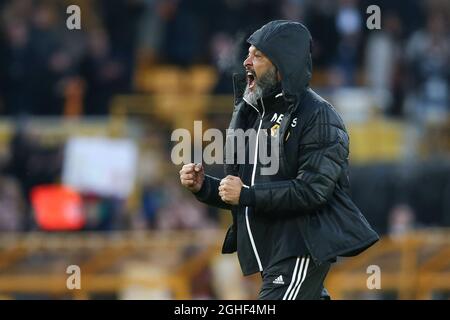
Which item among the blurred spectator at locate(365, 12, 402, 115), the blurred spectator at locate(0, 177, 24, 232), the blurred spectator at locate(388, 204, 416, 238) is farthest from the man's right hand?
the blurred spectator at locate(365, 12, 402, 115)

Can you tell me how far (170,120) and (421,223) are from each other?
12.4 feet

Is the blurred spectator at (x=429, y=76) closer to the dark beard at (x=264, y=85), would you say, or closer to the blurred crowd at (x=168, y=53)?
the blurred crowd at (x=168, y=53)

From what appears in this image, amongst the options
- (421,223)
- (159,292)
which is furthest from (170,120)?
(159,292)

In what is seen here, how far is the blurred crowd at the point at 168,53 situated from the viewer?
18.5m

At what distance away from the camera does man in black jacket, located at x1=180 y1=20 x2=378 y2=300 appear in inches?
307

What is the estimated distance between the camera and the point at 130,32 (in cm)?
1988

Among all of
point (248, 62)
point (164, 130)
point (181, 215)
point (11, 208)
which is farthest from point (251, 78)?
point (164, 130)

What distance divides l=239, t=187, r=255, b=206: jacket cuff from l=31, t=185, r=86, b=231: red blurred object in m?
8.30

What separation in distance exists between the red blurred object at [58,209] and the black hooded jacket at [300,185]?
8157 mm

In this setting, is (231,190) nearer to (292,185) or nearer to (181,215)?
(292,185)

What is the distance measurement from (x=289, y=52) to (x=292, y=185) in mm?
721

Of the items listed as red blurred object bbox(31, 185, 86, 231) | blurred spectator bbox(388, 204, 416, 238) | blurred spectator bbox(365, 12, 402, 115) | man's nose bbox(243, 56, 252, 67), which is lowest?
blurred spectator bbox(388, 204, 416, 238)

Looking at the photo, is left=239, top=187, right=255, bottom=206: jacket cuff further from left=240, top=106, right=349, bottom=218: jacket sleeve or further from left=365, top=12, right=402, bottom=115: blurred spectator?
left=365, top=12, right=402, bottom=115: blurred spectator

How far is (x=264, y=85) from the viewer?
7.98 m
